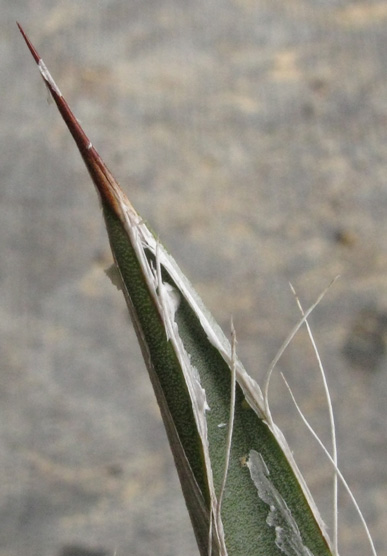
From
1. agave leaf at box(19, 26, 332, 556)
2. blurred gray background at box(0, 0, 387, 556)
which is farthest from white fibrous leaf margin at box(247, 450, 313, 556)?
blurred gray background at box(0, 0, 387, 556)

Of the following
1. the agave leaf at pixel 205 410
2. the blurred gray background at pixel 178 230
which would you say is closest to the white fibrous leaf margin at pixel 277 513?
the agave leaf at pixel 205 410

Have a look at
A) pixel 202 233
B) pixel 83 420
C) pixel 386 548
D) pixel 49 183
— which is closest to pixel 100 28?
pixel 49 183

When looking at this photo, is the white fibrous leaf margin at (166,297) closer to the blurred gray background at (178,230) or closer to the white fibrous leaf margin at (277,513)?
the white fibrous leaf margin at (277,513)

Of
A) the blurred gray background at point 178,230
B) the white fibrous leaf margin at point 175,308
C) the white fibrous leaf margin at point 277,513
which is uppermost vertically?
the blurred gray background at point 178,230

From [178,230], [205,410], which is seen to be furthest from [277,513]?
[178,230]

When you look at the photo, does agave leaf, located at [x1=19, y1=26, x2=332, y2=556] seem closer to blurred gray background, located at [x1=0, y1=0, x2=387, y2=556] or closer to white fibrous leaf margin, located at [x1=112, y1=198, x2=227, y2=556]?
white fibrous leaf margin, located at [x1=112, y1=198, x2=227, y2=556]

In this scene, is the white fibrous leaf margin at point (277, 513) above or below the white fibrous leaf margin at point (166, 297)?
below

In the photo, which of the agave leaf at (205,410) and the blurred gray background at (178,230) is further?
the blurred gray background at (178,230)
